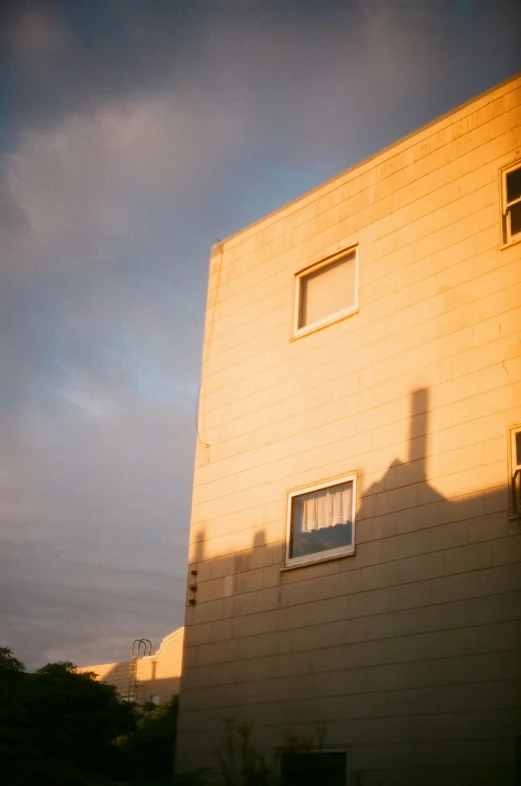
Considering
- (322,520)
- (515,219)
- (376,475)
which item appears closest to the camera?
(515,219)

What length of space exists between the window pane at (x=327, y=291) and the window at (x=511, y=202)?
2915 millimetres

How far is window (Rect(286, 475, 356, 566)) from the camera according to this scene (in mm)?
14164

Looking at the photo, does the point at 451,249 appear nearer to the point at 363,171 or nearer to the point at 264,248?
the point at 363,171

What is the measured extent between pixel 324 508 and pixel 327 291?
11.9 ft

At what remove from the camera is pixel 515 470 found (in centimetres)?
1201

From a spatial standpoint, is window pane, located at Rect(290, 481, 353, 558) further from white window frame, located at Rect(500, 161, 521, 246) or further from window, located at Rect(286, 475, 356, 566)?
white window frame, located at Rect(500, 161, 521, 246)

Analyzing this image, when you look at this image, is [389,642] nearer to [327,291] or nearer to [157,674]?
[327,291]

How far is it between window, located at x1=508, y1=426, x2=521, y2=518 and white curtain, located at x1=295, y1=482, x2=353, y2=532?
9.32ft

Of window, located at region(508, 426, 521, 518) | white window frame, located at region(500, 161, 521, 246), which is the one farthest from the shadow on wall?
white window frame, located at region(500, 161, 521, 246)

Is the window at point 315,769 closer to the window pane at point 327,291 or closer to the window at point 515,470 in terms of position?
the window at point 515,470

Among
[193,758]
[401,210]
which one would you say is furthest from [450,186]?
[193,758]

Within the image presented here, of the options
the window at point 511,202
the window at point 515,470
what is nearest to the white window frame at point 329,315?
the window at point 511,202

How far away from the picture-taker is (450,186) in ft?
47.0

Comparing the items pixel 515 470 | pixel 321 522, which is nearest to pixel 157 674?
pixel 321 522
